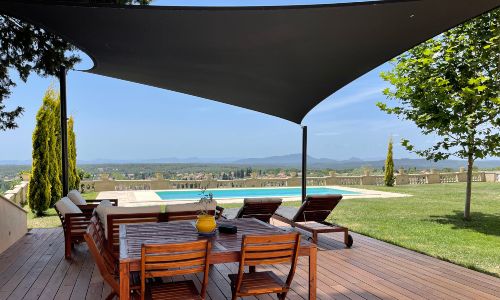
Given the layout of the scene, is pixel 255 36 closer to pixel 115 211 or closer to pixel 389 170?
pixel 115 211

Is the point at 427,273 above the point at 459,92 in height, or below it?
below

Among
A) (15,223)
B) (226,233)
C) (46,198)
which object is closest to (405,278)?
(226,233)

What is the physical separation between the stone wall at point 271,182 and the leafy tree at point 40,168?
593 centimetres

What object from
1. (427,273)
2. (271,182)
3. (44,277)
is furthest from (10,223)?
(271,182)

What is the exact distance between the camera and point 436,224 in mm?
8945

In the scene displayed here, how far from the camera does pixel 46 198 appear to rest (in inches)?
383

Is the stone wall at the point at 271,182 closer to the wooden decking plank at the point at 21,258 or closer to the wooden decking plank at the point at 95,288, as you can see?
the wooden decking plank at the point at 21,258

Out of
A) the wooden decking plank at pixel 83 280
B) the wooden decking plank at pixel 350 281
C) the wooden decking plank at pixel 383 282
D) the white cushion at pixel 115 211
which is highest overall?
Answer: the white cushion at pixel 115 211

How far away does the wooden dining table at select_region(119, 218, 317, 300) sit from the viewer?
9.11ft

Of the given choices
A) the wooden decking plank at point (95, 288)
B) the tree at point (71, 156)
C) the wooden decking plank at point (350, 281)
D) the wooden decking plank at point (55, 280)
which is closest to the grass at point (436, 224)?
the wooden decking plank at point (350, 281)

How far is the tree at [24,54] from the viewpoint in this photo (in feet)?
25.0

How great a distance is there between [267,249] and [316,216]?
342cm

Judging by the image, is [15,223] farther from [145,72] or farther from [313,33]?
[313,33]

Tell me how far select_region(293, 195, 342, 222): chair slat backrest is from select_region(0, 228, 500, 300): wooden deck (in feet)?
2.19
